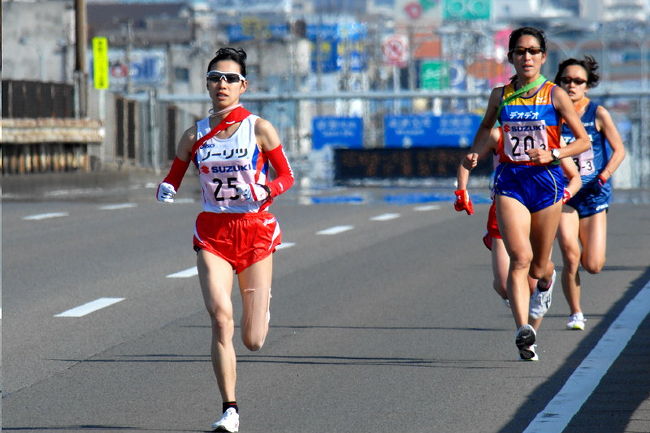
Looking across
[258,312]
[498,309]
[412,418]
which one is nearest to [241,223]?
[258,312]

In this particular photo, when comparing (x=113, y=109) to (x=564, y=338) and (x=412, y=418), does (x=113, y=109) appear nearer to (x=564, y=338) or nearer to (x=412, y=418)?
(x=564, y=338)

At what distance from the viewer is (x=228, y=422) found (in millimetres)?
6852

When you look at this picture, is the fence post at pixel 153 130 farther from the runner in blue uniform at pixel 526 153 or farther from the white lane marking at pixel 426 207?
the runner in blue uniform at pixel 526 153

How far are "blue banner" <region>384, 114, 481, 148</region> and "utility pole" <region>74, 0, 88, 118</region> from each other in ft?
29.6

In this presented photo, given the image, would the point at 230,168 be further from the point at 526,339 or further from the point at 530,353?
the point at 530,353

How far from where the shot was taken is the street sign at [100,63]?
112ft

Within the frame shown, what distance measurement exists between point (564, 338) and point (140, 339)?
106 inches

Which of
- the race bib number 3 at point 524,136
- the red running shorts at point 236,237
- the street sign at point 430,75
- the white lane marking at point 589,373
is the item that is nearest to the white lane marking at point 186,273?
the white lane marking at point 589,373

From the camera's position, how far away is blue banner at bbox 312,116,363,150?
41356 millimetres

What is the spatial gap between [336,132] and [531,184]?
32.9m

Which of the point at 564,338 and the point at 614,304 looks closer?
the point at 564,338

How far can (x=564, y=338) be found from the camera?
32.0 feet

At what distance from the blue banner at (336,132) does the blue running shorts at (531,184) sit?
3241 centimetres

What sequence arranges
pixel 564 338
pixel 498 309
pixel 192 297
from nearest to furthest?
pixel 564 338 → pixel 498 309 → pixel 192 297
